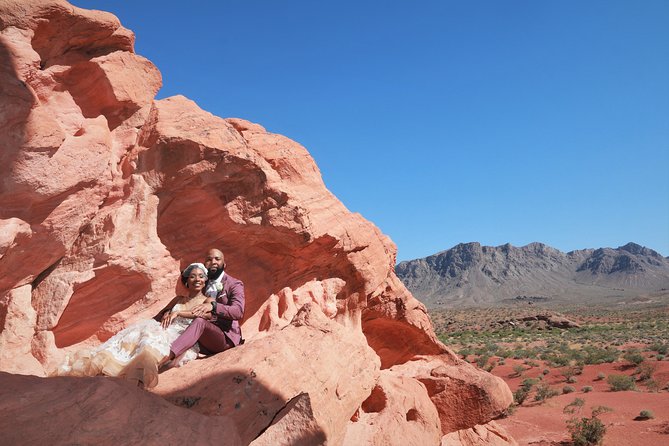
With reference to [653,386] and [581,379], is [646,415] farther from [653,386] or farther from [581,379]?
[581,379]

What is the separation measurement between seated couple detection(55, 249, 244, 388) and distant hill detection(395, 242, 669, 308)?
108 metres

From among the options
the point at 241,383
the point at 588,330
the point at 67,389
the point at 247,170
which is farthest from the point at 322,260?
Answer: the point at 588,330

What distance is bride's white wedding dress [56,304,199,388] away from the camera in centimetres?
454

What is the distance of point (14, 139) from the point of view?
5.33m

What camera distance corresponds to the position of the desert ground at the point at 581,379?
1275 centimetres

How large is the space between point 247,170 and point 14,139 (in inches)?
123

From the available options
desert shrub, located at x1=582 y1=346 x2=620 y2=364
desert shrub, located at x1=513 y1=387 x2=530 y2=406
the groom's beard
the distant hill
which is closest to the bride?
the groom's beard

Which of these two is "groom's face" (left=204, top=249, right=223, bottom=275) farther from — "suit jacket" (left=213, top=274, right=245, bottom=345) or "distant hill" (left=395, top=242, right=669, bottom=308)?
"distant hill" (left=395, top=242, right=669, bottom=308)

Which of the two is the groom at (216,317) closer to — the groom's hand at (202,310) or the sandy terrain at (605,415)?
the groom's hand at (202,310)

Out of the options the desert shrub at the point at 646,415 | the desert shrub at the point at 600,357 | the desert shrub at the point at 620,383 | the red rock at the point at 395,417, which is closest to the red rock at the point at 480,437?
the red rock at the point at 395,417

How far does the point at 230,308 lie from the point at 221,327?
0.33 metres

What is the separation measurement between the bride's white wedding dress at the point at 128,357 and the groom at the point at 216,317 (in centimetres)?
38

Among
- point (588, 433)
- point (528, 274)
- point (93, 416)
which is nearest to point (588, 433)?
point (588, 433)

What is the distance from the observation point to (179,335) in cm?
536
